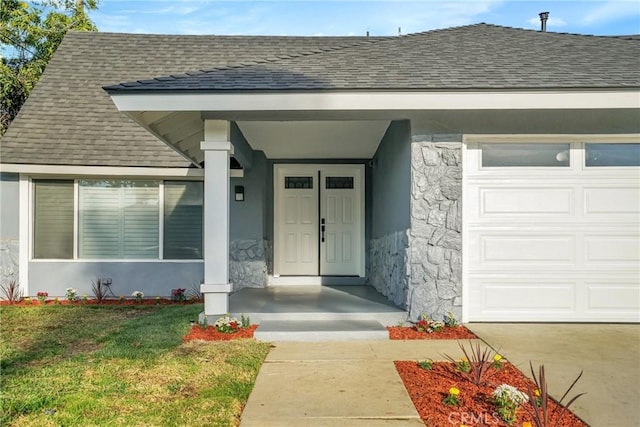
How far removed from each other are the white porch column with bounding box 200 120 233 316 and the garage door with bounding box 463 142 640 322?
9.13 feet

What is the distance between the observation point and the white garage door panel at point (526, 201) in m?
5.43

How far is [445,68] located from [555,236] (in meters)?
2.35

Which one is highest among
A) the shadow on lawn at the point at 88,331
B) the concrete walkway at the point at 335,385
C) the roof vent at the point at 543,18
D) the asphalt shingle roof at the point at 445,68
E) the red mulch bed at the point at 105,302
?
the roof vent at the point at 543,18

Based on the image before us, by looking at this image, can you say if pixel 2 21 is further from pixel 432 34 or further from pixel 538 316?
pixel 538 316

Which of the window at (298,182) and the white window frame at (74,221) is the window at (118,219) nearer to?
the white window frame at (74,221)

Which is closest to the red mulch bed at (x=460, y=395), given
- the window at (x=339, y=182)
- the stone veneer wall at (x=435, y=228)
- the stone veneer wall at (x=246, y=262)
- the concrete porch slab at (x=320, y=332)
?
the concrete porch slab at (x=320, y=332)

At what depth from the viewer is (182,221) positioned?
27.5 feet

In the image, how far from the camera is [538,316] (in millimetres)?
5398

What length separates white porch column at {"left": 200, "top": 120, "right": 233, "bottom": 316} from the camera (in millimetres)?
→ 5227

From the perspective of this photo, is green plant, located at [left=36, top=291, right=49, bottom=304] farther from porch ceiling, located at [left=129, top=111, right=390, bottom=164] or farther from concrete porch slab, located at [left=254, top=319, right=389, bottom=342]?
concrete porch slab, located at [left=254, top=319, right=389, bottom=342]

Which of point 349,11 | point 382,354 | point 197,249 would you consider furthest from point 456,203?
point 349,11

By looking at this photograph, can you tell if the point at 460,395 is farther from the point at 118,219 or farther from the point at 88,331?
the point at 118,219

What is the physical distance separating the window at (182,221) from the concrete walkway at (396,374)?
4.27 m

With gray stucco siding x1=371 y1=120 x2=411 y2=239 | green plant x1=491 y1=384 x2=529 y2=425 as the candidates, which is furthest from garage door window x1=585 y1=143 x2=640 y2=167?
green plant x1=491 y1=384 x2=529 y2=425
